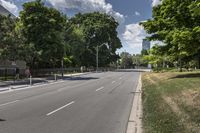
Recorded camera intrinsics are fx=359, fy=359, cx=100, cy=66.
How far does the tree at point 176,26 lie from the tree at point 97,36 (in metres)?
66.8

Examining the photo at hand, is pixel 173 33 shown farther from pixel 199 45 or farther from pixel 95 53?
pixel 95 53

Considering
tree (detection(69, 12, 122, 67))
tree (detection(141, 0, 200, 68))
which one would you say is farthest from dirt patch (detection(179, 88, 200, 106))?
tree (detection(69, 12, 122, 67))

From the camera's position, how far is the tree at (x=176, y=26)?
2547 centimetres

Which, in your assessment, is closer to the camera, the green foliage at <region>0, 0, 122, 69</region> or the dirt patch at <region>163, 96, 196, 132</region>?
the dirt patch at <region>163, 96, 196, 132</region>

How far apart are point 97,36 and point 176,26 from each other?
77.5 m

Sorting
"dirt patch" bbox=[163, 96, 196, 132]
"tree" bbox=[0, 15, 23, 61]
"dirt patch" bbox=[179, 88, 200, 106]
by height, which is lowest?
"dirt patch" bbox=[163, 96, 196, 132]

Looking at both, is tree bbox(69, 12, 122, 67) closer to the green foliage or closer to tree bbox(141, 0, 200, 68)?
the green foliage

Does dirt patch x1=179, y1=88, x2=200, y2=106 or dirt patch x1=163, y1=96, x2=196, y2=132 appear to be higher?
dirt patch x1=179, y1=88, x2=200, y2=106

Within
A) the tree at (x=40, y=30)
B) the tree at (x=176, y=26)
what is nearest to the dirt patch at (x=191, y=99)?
the tree at (x=176, y=26)

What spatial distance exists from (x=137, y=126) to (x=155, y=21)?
21679 millimetres

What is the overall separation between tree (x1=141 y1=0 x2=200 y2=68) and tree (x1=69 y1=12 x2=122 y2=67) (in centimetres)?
6675

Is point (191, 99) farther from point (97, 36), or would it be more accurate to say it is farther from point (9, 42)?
point (97, 36)

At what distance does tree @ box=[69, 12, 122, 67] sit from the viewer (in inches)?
4075

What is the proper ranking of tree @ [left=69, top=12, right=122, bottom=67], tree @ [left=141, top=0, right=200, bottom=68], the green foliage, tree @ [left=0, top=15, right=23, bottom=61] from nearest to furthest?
tree @ [left=141, top=0, right=200, bottom=68]
tree @ [left=0, top=15, right=23, bottom=61]
the green foliage
tree @ [left=69, top=12, right=122, bottom=67]
